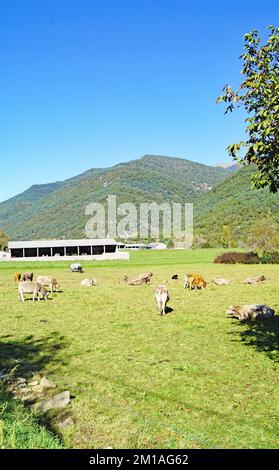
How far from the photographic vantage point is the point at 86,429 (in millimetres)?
7191

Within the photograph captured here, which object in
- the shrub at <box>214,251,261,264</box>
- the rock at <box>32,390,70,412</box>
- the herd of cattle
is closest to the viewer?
the rock at <box>32,390,70,412</box>

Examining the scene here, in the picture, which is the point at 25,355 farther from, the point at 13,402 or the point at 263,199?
the point at 263,199

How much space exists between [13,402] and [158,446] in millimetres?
3319

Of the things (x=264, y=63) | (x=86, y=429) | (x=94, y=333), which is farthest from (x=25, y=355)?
(x=264, y=63)

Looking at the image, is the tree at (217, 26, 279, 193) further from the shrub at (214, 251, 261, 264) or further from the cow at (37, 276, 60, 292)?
the shrub at (214, 251, 261, 264)

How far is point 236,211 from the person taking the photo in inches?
6417

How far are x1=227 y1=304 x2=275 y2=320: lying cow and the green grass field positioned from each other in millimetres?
574

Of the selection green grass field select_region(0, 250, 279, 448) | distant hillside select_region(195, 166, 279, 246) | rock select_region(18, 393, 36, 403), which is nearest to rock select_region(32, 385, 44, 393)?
rock select_region(18, 393, 36, 403)

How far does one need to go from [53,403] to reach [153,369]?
10.8 feet

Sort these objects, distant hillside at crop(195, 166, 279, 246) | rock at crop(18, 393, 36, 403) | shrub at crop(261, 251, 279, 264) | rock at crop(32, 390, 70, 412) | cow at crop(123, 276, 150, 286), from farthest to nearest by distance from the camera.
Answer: distant hillside at crop(195, 166, 279, 246)
shrub at crop(261, 251, 279, 264)
cow at crop(123, 276, 150, 286)
rock at crop(18, 393, 36, 403)
rock at crop(32, 390, 70, 412)

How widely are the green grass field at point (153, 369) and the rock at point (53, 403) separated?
23 cm

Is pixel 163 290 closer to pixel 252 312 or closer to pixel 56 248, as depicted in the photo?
pixel 252 312

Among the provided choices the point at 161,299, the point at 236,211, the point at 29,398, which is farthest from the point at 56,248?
the point at 236,211

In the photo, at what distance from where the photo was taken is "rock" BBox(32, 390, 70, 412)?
8070 millimetres
